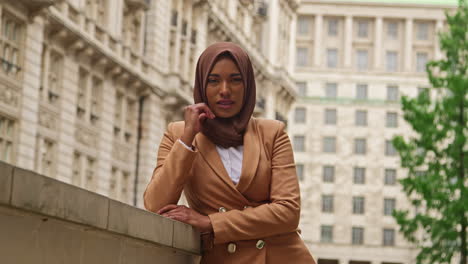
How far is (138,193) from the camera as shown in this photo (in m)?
40.6

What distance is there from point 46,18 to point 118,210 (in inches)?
1091

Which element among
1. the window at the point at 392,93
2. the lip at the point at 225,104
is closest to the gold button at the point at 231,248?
the lip at the point at 225,104

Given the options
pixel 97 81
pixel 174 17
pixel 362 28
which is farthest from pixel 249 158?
pixel 362 28

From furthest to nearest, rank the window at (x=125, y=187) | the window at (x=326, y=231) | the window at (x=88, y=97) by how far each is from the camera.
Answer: the window at (x=326, y=231), the window at (x=125, y=187), the window at (x=88, y=97)

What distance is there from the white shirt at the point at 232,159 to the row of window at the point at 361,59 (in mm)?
97128

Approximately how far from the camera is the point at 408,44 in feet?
334

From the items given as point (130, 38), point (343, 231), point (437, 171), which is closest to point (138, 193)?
point (130, 38)

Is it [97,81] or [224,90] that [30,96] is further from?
[224,90]

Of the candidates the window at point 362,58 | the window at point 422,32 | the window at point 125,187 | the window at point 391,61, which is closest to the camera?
the window at point 125,187

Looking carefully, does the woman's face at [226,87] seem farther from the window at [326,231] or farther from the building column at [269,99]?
the window at [326,231]

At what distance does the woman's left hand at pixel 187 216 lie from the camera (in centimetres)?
380

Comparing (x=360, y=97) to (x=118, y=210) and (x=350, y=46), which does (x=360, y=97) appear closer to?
(x=350, y=46)

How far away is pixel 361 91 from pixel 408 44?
8154 millimetres

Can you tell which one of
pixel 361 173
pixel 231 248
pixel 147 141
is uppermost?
pixel 361 173
